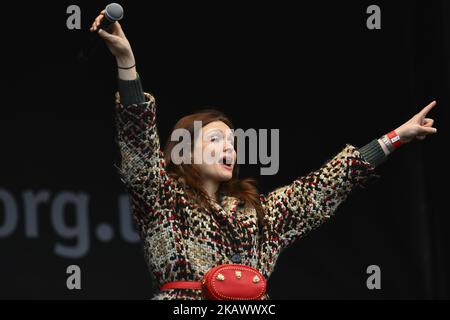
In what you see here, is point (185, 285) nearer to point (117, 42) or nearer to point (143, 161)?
point (143, 161)

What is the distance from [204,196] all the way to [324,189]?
397 millimetres

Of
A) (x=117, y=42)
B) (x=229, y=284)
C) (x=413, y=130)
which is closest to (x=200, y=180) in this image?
(x=229, y=284)

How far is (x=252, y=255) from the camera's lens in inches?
122

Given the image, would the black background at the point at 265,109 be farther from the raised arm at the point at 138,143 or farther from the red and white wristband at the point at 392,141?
the raised arm at the point at 138,143

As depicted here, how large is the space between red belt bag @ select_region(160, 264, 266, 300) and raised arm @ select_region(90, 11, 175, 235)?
0.22m

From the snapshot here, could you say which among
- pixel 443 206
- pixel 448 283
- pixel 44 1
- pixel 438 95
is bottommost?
pixel 448 283

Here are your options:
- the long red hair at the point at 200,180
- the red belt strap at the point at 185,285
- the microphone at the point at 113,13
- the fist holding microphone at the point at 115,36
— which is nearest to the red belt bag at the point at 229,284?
the red belt strap at the point at 185,285

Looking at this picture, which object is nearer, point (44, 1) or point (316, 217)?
point (316, 217)

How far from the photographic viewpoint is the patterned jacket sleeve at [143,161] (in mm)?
2938

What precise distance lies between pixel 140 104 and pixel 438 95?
2.01 metres

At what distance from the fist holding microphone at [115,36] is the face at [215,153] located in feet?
1.37

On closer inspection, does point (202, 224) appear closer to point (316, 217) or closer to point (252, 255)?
point (252, 255)

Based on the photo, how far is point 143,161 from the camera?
9.77 ft

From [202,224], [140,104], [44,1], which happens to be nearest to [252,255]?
[202,224]
